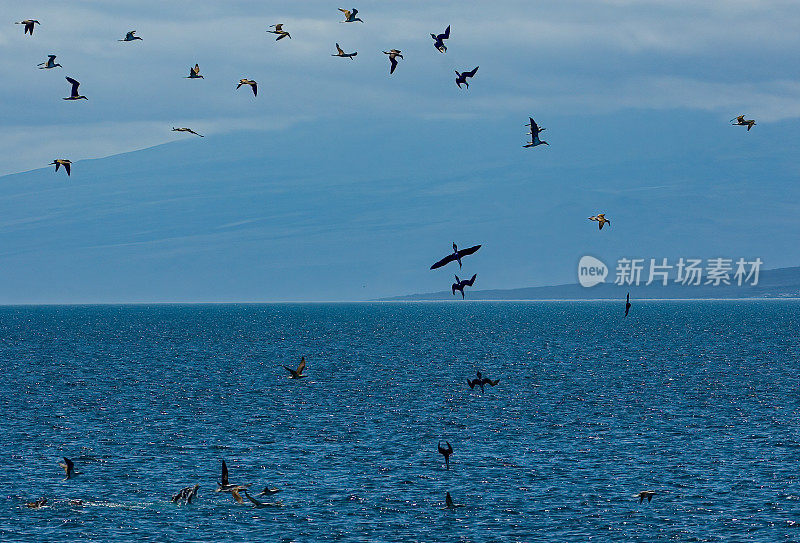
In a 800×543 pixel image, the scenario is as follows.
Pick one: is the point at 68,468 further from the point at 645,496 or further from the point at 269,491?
the point at 645,496

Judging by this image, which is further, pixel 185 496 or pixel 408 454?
pixel 408 454

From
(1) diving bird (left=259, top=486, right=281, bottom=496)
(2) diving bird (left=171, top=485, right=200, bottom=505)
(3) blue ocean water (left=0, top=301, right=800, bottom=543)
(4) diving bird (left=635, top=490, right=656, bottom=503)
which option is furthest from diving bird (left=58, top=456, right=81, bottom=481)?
(4) diving bird (left=635, top=490, right=656, bottom=503)

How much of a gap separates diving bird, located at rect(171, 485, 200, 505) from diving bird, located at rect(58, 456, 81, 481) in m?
5.09

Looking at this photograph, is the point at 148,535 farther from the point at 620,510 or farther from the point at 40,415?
the point at 40,415

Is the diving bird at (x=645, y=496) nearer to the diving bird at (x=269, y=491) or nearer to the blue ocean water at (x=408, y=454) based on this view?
the blue ocean water at (x=408, y=454)

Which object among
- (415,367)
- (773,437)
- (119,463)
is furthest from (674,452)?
(415,367)

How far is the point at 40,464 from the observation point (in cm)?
6575

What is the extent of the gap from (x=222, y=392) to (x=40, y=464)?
44460mm

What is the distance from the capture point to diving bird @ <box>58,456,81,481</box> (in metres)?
49.7

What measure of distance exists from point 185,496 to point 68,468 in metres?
7.29

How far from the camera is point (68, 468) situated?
50312 mm

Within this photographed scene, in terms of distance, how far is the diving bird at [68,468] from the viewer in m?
49.7

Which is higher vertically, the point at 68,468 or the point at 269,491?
the point at 68,468

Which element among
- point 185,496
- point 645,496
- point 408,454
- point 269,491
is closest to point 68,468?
point 185,496
